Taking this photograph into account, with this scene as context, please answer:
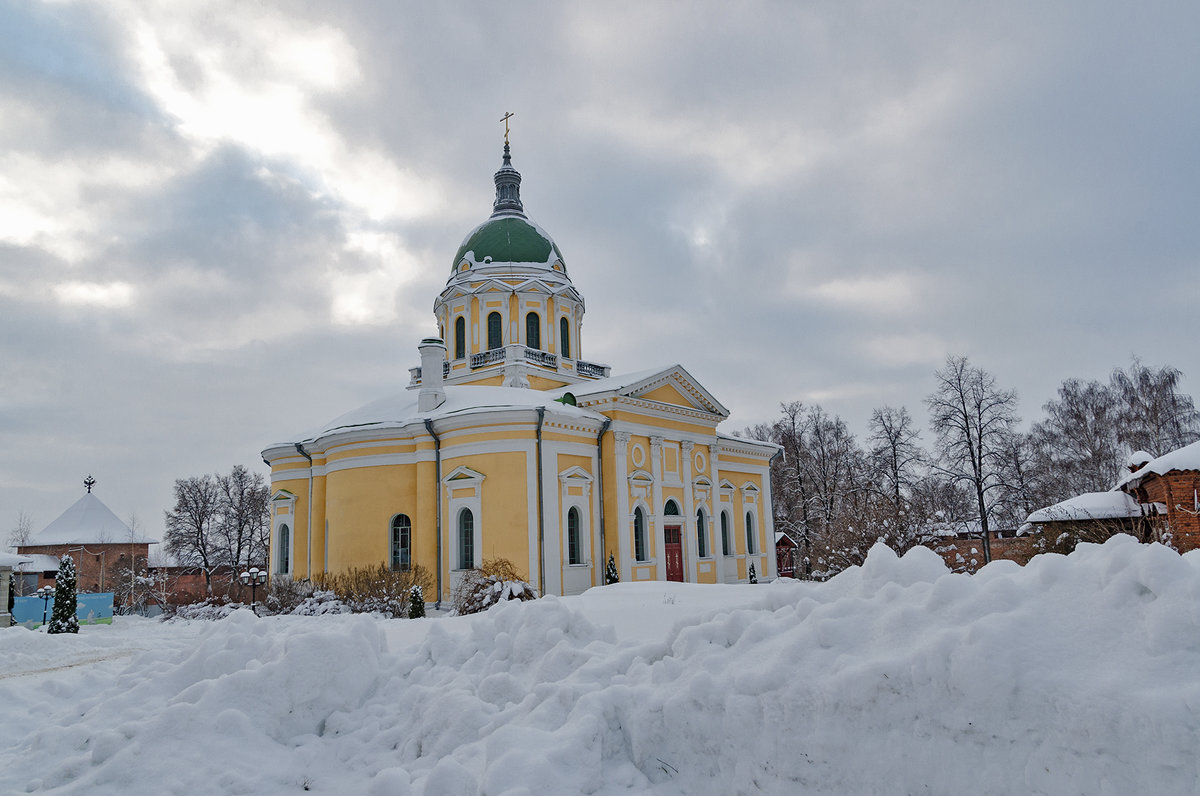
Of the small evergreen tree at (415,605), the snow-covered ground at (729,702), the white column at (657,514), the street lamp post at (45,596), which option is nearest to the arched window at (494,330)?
the white column at (657,514)

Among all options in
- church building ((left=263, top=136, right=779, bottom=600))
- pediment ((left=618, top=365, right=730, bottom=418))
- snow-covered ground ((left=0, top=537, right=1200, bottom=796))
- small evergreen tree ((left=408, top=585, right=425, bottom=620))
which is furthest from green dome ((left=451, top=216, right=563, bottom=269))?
snow-covered ground ((left=0, top=537, right=1200, bottom=796))

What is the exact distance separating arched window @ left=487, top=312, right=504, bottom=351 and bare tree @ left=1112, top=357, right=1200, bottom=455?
96.5 feet

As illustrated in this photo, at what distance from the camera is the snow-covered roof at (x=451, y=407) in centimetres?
2222

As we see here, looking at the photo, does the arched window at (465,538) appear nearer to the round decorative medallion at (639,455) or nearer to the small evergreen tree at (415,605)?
the small evergreen tree at (415,605)

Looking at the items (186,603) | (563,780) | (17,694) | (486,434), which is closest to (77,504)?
(186,603)

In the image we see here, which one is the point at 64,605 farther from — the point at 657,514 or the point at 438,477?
the point at 657,514

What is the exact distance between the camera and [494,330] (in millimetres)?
29922

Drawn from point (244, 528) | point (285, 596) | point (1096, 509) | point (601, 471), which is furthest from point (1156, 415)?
point (244, 528)

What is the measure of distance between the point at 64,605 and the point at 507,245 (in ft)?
64.7

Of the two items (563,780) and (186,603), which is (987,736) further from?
(186,603)

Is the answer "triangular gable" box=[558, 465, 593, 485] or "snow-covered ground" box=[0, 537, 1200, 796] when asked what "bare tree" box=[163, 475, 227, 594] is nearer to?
"triangular gable" box=[558, 465, 593, 485]

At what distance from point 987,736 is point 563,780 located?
2.45 metres

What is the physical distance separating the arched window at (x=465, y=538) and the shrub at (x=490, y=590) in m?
2.22

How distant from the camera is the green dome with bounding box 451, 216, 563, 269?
31.0 metres
